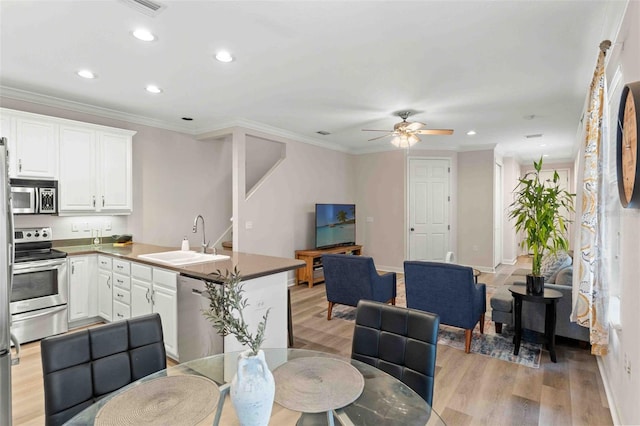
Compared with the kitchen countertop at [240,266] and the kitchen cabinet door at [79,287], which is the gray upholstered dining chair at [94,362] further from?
the kitchen cabinet door at [79,287]

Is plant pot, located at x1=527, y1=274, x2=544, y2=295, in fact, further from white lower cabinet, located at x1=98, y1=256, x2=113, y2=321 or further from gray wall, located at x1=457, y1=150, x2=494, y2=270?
white lower cabinet, located at x1=98, y1=256, x2=113, y2=321

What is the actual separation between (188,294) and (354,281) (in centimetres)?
190

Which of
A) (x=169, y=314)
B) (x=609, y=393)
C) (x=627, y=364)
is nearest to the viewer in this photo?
(x=627, y=364)

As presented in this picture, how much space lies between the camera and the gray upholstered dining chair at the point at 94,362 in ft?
4.30

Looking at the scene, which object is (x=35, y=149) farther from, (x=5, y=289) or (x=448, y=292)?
(x=448, y=292)

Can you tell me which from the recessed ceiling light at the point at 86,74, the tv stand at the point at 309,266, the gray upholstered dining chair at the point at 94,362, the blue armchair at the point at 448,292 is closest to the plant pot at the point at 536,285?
the blue armchair at the point at 448,292

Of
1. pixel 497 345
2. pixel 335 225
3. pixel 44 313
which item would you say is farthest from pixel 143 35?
pixel 335 225

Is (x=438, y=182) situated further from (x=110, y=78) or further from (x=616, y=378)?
(x=110, y=78)

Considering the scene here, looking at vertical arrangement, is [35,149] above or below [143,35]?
below

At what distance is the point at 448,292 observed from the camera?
3.26 m

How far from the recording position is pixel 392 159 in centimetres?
717

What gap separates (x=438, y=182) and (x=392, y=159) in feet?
3.62

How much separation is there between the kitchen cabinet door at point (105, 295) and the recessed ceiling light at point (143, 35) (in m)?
2.51

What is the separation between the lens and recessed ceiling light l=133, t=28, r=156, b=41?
97.6 inches
